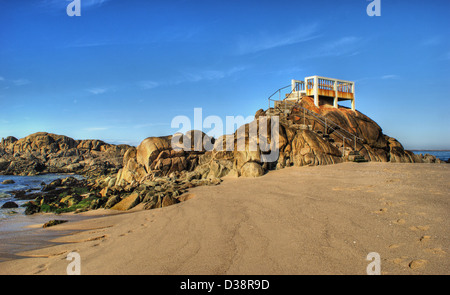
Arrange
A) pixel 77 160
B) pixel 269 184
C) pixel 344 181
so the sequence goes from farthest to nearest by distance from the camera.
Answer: pixel 77 160, pixel 269 184, pixel 344 181

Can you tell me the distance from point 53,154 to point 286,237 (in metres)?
67.1

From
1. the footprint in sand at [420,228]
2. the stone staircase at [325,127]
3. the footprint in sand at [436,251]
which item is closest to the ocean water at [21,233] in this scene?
the footprint in sand at [436,251]

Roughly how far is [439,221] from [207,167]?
1275 centimetres

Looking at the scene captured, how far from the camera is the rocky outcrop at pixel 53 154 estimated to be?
47.0 meters

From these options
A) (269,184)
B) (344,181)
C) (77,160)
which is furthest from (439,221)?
(77,160)

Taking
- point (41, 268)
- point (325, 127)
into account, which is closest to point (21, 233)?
point (41, 268)

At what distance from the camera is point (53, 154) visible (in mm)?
59188

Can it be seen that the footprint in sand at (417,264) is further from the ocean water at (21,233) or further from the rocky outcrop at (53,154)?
the rocky outcrop at (53,154)

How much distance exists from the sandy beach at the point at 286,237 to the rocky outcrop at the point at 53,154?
4282 centimetres

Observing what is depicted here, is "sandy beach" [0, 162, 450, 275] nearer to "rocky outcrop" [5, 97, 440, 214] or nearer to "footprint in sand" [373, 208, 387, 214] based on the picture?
"footprint in sand" [373, 208, 387, 214]

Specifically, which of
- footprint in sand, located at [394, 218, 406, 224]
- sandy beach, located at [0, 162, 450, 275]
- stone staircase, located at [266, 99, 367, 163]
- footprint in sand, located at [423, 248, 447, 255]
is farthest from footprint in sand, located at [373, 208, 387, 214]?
stone staircase, located at [266, 99, 367, 163]

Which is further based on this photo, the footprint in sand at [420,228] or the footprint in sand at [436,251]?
the footprint in sand at [420,228]
